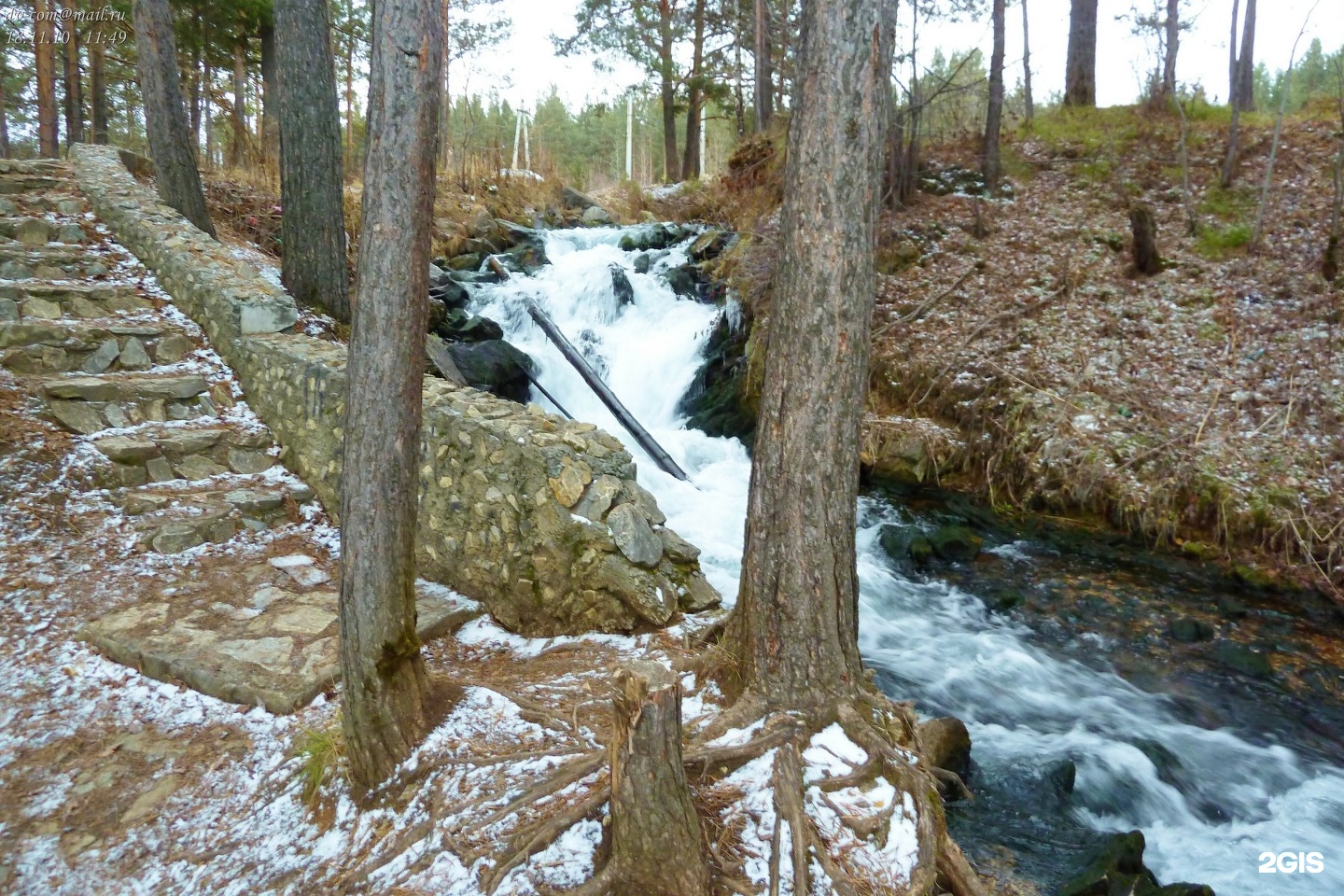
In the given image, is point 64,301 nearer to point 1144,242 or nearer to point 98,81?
point 98,81

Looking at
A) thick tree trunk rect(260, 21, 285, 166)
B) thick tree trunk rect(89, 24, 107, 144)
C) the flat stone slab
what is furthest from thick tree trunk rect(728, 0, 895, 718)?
thick tree trunk rect(89, 24, 107, 144)

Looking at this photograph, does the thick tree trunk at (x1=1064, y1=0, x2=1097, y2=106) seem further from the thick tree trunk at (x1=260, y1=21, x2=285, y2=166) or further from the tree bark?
the thick tree trunk at (x1=260, y1=21, x2=285, y2=166)

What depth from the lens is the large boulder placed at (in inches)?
312

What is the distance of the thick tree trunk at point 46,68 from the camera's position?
11141 millimetres

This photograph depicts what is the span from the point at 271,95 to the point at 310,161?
21.1 feet

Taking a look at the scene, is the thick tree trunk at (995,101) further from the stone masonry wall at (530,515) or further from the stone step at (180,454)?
the stone step at (180,454)

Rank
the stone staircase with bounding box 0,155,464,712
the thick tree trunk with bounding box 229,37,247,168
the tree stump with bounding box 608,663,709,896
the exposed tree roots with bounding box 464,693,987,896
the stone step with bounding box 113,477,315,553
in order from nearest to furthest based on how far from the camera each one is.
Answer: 1. the tree stump with bounding box 608,663,709,896
2. the exposed tree roots with bounding box 464,693,987,896
3. the stone staircase with bounding box 0,155,464,712
4. the stone step with bounding box 113,477,315,553
5. the thick tree trunk with bounding box 229,37,247,168

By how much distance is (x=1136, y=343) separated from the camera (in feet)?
26.1

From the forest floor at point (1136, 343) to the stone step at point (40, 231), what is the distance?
7133 mm

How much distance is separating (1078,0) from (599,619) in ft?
44.1

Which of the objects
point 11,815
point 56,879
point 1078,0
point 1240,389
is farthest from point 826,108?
point 1078,0

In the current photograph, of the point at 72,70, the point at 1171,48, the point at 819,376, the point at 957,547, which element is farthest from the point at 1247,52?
the point at 72,70

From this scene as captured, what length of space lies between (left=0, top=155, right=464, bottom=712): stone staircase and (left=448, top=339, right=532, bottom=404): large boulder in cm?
227

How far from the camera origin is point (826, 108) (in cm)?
268
